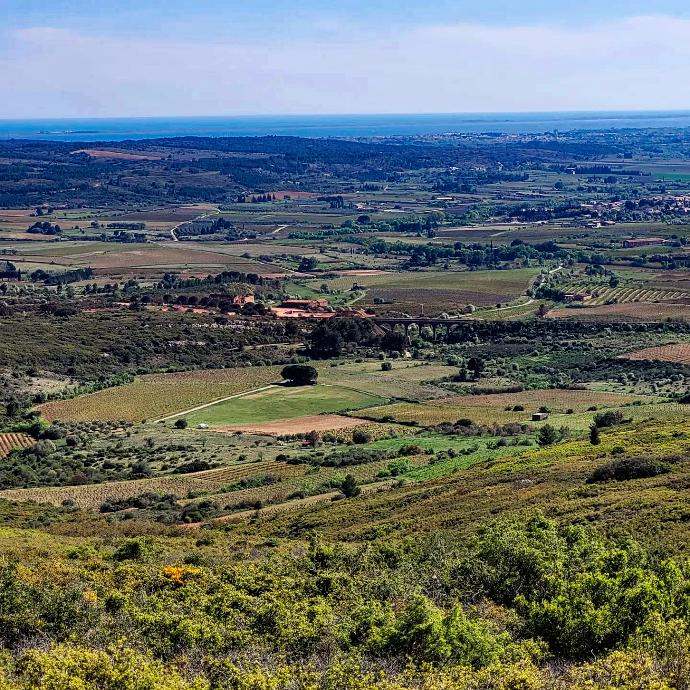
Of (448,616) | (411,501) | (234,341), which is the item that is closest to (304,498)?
(411,501)

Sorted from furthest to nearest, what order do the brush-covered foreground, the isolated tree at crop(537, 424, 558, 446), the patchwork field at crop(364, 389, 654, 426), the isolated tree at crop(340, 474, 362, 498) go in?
the patchwork field at crop(364, 389, 654, 426) → the isolated tree at crop(537, 424, 558, 446) → the isolated tree at crop(340, 474, 362, 498) → the brush-covered foreground

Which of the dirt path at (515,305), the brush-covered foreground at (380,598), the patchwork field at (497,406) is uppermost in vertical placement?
the brush-covered foreground at (380,598)

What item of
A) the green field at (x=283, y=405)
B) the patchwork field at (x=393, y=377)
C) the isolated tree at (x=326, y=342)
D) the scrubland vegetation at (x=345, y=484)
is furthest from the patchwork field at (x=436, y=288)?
the green field at (x=283, y=405)

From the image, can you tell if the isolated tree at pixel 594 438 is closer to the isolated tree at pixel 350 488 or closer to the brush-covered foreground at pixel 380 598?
the brush-covered foreground at pixel 380 598

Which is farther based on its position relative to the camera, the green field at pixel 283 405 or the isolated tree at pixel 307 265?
the isolated tree at pixel 307 265

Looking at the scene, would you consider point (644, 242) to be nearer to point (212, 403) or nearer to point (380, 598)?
point (212, 403)

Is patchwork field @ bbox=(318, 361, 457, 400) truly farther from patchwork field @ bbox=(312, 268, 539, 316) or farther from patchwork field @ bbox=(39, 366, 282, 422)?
patchwork field @ bbox=(312, 268, 539, 316)

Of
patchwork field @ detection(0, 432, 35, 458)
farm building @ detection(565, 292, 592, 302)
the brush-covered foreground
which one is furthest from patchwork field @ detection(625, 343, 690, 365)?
patchwork field @ detection(0, 432, 35, 458)
